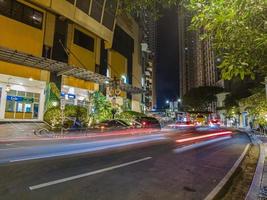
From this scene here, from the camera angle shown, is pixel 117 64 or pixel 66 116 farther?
pixel 117 64

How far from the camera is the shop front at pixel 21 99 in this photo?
2402 centimetres

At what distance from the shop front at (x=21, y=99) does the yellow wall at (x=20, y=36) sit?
11.1 ft

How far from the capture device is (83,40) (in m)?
33.2

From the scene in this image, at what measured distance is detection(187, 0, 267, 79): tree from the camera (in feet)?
13.1

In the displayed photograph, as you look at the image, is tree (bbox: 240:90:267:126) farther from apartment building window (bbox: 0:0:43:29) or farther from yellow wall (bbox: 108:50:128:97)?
yellow wall (bbox: 108:50:128:97)

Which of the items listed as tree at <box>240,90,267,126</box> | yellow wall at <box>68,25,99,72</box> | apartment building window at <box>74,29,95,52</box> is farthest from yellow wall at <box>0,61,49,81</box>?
tree at <box>240,90,267,126</box>

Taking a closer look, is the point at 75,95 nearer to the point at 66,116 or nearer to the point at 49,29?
the point at 66,116

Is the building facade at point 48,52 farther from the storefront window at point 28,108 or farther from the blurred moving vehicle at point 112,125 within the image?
the blurred moving vehicle at point 112,125

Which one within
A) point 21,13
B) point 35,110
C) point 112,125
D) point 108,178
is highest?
point 21,13

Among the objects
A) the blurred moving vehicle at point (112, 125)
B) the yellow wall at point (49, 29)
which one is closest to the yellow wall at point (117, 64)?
the yellow wall at point (49, 29)

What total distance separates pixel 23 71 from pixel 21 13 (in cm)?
637

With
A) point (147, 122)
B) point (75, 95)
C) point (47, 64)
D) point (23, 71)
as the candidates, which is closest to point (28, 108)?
point (23, 71)

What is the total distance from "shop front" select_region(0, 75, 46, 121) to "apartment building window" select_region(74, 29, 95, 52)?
851 cm

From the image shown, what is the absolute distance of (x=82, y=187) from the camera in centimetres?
574
